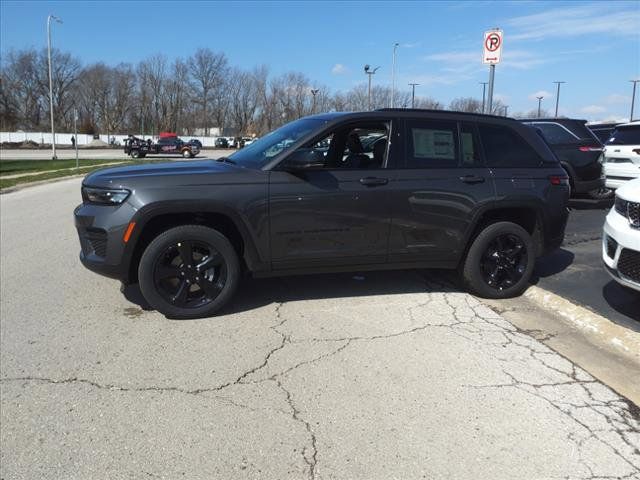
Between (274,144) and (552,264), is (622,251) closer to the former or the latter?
(552,264)

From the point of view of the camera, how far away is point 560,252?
7.06 meters

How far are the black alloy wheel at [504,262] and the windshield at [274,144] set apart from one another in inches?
85.3

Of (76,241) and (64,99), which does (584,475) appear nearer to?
(76,241)

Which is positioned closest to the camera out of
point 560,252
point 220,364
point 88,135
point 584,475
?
point 584,475

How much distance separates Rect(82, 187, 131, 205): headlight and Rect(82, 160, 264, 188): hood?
5 cm

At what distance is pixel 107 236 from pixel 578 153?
8.90 m

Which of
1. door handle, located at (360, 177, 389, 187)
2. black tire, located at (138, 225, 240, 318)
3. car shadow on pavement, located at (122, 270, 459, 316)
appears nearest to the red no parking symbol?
car shadow on pavement, located at (122, 270, 459, 316)

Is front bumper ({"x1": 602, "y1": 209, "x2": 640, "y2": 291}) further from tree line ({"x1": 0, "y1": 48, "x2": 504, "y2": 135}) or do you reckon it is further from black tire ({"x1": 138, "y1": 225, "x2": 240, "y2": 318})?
tree line ({"x1": 0, "y1": 48, "x2": 504, "y2": 135})

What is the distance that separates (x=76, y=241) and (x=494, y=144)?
6.21 m

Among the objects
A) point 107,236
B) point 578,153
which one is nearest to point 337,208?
point 107,236

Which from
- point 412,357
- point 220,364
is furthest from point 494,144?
point 220,364

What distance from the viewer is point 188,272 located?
457 centimetres

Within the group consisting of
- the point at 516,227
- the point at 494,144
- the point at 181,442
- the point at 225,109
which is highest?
the point at 225,109

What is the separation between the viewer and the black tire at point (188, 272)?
14.7 feet
